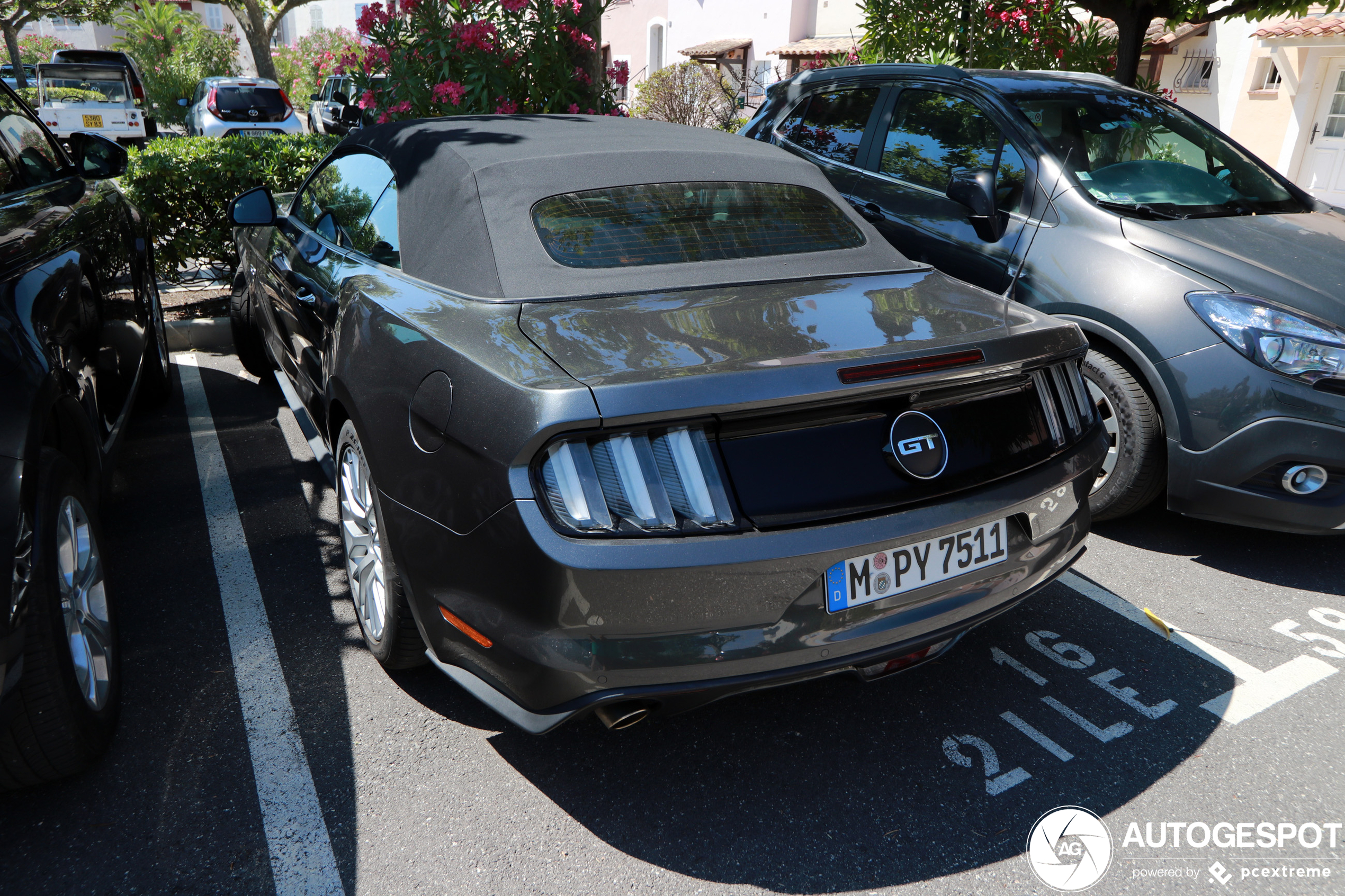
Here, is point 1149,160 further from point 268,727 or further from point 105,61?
point 105,61

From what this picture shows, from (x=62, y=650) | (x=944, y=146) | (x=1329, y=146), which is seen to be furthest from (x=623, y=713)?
(x=1329, y=146)

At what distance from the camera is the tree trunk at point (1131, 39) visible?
716 centimetres

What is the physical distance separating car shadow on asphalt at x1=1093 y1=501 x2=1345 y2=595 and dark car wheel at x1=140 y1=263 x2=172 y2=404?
443 cm

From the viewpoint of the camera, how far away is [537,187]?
2.84 m

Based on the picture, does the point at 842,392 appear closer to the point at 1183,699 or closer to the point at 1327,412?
the point at 1183,699

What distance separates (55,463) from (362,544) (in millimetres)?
817

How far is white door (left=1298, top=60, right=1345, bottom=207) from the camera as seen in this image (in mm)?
14289

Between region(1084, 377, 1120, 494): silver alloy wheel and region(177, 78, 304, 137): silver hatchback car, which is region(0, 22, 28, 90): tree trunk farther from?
region(1084, 377, 1120, 494): silver alloy wheel

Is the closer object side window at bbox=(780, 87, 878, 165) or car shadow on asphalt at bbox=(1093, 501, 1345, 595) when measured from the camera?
car shadow on asphalt at bbox=(1093, 501, 1345, 595)

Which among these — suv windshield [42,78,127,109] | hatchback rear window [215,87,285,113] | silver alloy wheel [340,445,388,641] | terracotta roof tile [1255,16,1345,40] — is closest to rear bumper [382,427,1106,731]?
silver alloy wheel [340,445,388,641]

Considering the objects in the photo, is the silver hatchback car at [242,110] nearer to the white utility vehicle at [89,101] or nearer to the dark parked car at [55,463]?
the white utility vehicle at [89,101]

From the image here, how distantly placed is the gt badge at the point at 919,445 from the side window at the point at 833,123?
3.21 meters

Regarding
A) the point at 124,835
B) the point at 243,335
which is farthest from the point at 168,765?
the point at 243,335

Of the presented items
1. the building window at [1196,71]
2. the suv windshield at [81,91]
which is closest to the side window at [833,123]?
the building window at [1196,71]
